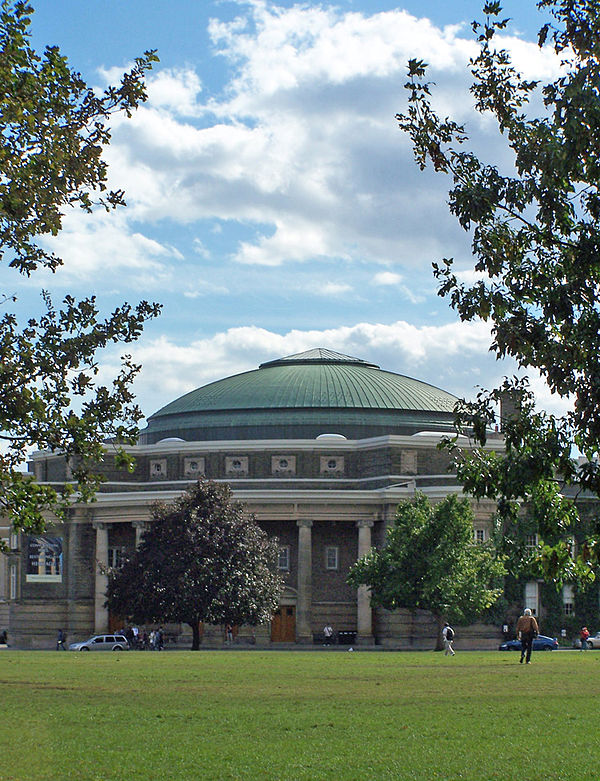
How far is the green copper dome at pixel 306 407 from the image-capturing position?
115m

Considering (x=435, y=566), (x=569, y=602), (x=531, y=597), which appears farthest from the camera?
(x=569, y=602)

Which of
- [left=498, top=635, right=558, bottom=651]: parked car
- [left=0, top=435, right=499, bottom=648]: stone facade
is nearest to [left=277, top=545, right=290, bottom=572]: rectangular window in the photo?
[left=0, top=435, right=499, bottom=648]: stone facade

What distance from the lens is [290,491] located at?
101688 mm

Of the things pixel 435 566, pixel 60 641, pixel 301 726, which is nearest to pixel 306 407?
pixel 60 641

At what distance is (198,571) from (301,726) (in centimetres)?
5236

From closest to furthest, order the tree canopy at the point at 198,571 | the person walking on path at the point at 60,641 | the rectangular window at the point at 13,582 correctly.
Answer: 1. the tree canopy at the point at 198,571
2. the person walking on path at the point at 60,641
3. the rectangular window at the point at 13,582

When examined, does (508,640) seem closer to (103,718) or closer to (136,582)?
(136,582)

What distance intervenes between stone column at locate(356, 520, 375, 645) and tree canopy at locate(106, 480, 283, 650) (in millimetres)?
20646

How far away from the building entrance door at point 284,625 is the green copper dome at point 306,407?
53.4ft

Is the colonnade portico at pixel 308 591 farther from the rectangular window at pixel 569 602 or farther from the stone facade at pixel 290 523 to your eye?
the rectangular window at pixel 569 602

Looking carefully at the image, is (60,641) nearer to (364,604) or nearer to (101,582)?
(101,582)

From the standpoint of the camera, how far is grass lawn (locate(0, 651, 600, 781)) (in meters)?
19.6

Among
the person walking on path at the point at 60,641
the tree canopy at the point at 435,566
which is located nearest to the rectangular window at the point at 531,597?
the tree canopy at the point at 435,566

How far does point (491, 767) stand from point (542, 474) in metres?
4.50
